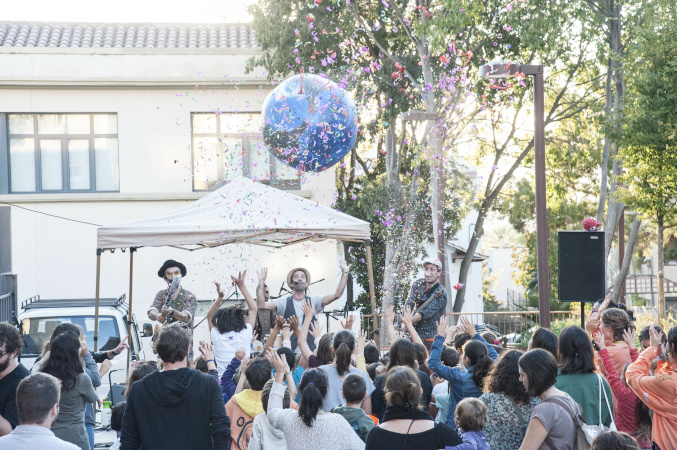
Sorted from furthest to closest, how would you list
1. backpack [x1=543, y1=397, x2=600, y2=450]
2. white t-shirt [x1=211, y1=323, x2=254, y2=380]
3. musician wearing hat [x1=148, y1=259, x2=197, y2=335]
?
musician wearing hat [x1=148, y1=259, x2=197, y2=335] → white t-shirt [x1=211, y1=323, x2=254, y2=380] → backpack [x1=543, y1=397, x2=600, y2=450]

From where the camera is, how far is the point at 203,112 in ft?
60.7

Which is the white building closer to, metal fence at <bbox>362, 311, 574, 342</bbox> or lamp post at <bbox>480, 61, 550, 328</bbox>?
metal fence at <bbox>362, 311, 574, 342</bbox>

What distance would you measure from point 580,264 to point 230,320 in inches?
188

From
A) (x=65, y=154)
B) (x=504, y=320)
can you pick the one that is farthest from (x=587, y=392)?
(x=65, y=154)

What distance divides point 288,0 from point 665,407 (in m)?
14.7

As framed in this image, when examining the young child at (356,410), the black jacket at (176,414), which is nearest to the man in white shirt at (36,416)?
the black jacket at (176,414)

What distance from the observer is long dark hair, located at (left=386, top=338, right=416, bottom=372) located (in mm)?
5750

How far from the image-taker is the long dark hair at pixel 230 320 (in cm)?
745

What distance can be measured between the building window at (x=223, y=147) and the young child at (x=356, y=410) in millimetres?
13319

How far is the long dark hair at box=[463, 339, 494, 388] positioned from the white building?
502 inches

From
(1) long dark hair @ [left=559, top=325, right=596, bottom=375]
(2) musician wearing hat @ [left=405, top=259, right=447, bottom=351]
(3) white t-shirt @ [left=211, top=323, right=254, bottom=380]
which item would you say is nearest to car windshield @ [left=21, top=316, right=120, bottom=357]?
(3) white t-shirt @ [left=211, top=323, right=254, bottom=380]

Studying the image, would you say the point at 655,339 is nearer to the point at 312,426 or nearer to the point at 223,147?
the point at 312,426

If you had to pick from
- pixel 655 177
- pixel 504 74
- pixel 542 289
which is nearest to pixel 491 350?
pixel 542 289

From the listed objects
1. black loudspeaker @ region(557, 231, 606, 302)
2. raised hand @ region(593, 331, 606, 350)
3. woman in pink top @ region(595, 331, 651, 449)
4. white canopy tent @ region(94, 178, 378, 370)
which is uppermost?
white canopy tent @ region(94, 178, 378, 370)
